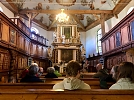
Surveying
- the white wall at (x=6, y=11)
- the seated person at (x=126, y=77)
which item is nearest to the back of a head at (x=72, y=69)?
the seated person at (x=126, y=77)

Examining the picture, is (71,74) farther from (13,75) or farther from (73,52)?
(73,52)

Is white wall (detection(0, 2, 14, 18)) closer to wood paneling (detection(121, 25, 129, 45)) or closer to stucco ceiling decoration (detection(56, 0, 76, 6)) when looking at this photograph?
stucco ceiling decoration (detection(56, 0, 76, 6))

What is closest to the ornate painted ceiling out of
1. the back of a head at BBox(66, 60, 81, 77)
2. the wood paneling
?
the wood paneling

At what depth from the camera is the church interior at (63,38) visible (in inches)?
255

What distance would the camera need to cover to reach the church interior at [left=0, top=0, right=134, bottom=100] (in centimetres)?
647

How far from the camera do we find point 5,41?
6812mm

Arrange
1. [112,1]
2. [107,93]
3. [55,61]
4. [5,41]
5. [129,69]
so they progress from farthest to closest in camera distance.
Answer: [55,61], [112,1], [5,41], [129,69], [107,93]

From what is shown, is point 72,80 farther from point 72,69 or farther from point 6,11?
point 6,11

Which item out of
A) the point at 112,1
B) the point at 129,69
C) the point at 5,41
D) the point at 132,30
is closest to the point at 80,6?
the point at 112,1

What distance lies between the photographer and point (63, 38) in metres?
15.0

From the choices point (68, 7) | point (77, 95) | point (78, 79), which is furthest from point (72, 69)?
point (68, 7)

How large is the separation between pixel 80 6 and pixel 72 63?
43.2 ft

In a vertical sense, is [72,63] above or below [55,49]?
below

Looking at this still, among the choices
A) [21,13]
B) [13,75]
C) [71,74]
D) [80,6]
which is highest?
[80,6]
